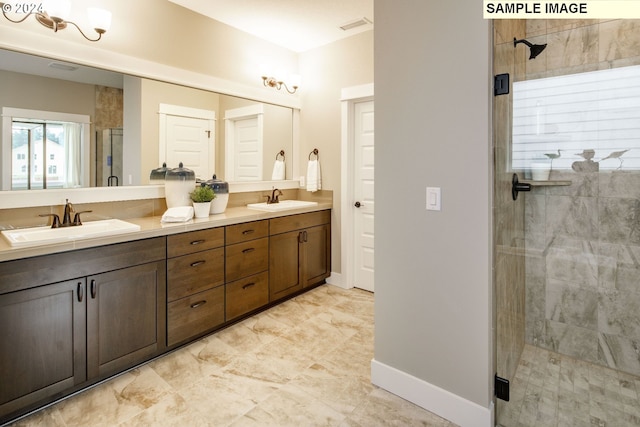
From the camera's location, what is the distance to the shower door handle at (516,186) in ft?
6.77

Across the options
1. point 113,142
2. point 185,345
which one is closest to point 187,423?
point 185,345

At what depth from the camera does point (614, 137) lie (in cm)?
191

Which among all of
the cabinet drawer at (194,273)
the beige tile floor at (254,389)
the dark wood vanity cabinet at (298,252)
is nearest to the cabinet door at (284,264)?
the dark wood vanity cabinet at (298,252)

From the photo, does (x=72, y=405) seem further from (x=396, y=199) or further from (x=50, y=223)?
(x=396, y=199)

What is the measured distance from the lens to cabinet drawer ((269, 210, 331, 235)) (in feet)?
10.8

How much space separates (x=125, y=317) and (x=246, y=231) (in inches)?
43.6

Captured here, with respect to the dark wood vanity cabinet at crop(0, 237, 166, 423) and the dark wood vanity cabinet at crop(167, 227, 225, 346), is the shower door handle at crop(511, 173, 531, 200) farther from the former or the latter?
the dark wood vanity cabinet at crop(0, 237, 166, 423)

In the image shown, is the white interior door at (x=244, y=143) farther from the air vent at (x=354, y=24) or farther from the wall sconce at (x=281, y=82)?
the air vent at (x=354, y=24)

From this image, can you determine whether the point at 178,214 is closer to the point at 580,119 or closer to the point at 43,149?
the point at 43,149

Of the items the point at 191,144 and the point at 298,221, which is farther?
the point at 298,221

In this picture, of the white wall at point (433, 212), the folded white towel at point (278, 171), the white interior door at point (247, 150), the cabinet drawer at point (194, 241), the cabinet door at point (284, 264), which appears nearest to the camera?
the white wall at point (433, 212)

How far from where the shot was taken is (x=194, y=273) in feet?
8.49

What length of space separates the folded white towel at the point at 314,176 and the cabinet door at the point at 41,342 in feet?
8.21

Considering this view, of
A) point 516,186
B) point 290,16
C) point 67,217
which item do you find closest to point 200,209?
point 67,217
